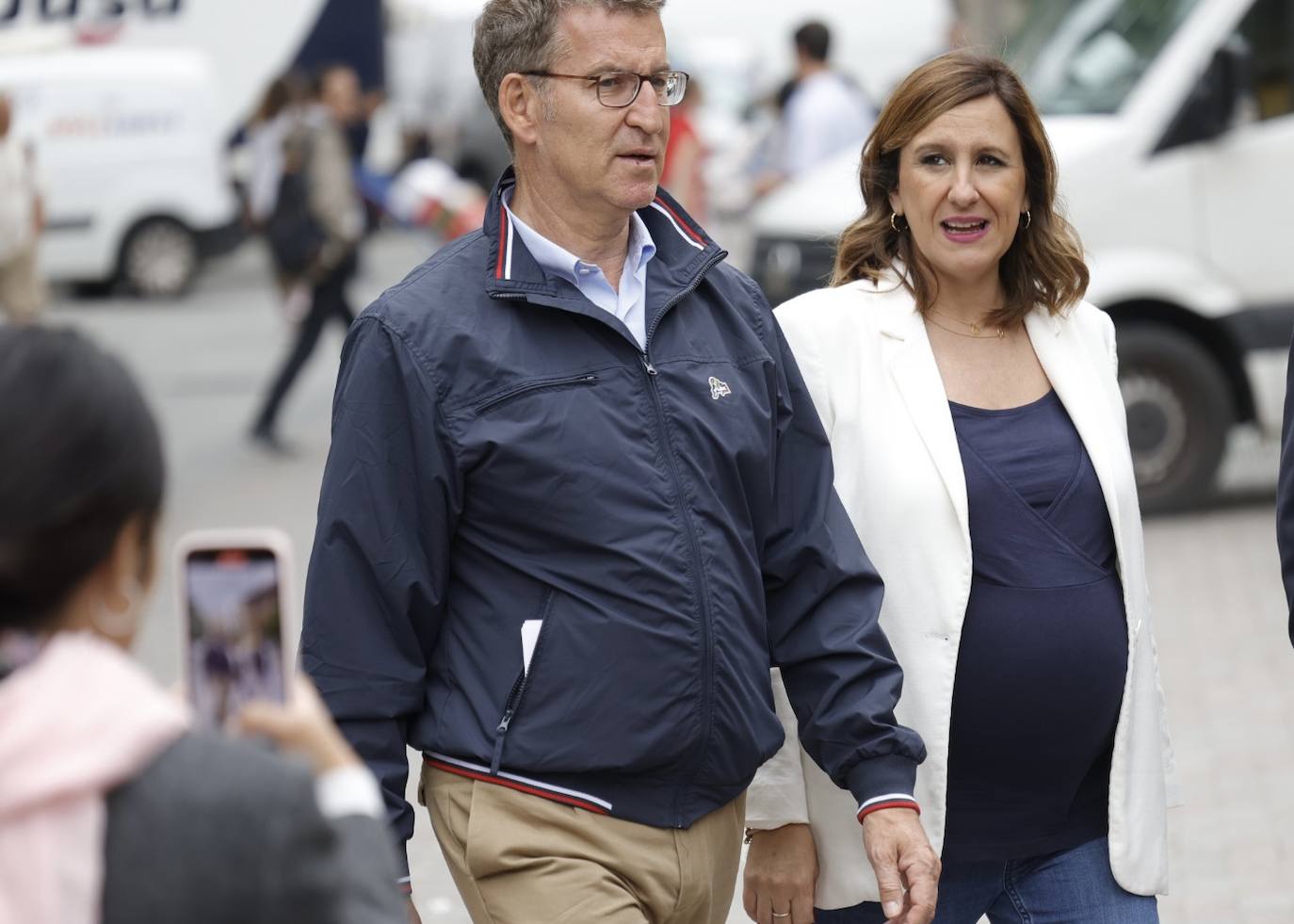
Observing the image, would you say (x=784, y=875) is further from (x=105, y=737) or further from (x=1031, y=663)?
(x=105, y=737)

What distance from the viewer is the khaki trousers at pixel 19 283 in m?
11.3

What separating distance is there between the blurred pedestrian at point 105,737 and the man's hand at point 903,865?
1368 mm

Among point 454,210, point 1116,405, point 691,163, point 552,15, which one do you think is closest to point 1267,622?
point 454,210

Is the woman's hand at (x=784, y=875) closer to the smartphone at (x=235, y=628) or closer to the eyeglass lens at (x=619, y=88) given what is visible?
the eyeglass lens at (x=619, y=88)

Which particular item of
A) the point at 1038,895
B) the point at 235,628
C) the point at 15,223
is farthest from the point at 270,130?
the point at 235,628

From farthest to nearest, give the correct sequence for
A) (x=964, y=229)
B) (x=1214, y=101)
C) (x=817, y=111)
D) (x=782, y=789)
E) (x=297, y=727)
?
(x=817, y=111) < (x=1214, y=101) < (x=964, y=229) < (x=782, y=789) < (x=297, y=727)

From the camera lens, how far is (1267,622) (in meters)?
7.99

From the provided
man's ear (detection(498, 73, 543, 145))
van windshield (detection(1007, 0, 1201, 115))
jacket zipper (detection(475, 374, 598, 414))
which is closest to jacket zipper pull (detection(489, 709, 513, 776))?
jacket zipper (detection(475, 374, 598, 414))

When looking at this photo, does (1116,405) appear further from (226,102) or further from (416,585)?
(226,102)

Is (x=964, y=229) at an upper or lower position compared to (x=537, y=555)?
upper

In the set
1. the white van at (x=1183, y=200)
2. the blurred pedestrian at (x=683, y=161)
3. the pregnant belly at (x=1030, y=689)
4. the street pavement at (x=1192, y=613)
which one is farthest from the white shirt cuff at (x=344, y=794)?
the blurred pedestrian at (x=683, y=161)

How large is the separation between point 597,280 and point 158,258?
18410mm

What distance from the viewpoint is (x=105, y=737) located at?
1628mm

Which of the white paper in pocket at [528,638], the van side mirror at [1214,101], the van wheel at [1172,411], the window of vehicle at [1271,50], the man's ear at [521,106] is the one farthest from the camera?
the van wheel at [1172,411]
